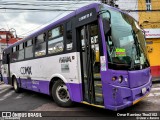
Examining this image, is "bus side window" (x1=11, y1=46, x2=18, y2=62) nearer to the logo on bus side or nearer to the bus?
the bus

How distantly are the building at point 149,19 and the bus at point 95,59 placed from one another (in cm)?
1163

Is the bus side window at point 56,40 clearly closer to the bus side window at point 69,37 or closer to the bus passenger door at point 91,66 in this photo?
the bus side window at point 69,37

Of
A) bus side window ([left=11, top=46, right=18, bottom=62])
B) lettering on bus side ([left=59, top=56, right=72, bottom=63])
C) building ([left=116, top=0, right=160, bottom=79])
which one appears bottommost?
lettering on bus side ([left=59, top=56, right=72, bottom=63])

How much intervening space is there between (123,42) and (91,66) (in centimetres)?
110

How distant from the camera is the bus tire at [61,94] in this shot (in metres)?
6.62

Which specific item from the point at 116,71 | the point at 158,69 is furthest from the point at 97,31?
the point at 158,69

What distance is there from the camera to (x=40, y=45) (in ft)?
26.3

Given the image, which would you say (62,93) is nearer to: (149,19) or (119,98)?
(119,98)

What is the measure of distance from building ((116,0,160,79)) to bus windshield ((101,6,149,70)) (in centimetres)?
1171

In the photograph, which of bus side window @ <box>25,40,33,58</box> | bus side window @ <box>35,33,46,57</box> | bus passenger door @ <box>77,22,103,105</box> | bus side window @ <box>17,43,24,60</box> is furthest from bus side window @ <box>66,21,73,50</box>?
bus side window @ <box>17,43,24,60</box>

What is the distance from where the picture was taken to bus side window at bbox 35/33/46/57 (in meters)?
7.72

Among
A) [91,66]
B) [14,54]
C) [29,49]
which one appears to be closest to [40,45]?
[29,49]

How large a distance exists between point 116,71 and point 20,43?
272 inches

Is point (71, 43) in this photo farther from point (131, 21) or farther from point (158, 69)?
point (158, 69)
